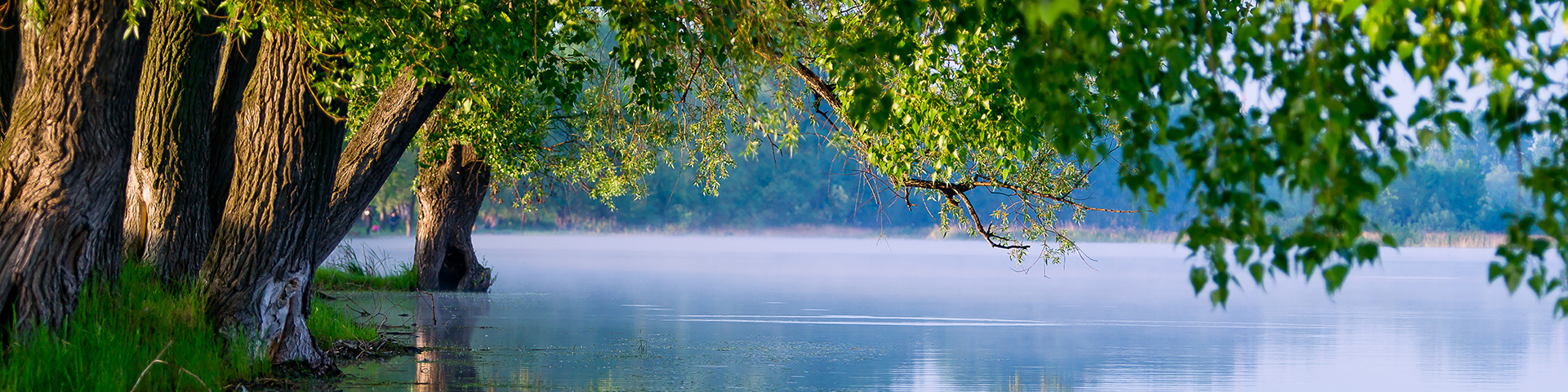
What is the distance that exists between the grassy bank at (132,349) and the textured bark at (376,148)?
1080 millimetres

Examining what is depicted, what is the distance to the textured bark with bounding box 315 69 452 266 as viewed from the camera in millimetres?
8789

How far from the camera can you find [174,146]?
8406 millimetres

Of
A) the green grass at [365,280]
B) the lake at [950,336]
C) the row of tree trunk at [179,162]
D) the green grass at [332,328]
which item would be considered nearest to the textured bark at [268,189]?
the row of tree trunk at [179,162]

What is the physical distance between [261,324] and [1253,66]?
703 centimetres

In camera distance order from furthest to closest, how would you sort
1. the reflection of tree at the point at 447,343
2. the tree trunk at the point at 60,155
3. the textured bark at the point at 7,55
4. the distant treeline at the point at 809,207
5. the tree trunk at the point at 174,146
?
1. the distant treeline at the point at 809,207
2. the reflection of tree at the point at 447,343
3. the tree trunk at the point at 174,146
4. the textured bark at the point at 7,55
5. the tree trunk at the point at 60,155

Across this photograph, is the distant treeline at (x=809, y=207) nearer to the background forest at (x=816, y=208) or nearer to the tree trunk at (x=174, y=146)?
the background forest at (x=816, y=208)

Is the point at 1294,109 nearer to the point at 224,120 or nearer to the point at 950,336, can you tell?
the point at 224,120

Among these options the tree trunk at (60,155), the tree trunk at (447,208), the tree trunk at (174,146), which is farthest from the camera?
the tree trunk at (447,208)

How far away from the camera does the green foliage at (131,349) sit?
6.69 m

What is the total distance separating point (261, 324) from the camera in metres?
8.34

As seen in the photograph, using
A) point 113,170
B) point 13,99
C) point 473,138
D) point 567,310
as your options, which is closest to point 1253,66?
point 113,170

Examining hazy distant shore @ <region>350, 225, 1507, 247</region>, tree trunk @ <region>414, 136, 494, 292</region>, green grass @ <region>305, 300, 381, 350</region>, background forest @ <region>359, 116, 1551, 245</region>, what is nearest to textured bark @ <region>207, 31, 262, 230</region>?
green grass @ <region>305, 300, 381, 350</region>

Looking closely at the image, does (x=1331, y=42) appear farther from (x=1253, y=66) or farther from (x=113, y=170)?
(x=113, y=170)

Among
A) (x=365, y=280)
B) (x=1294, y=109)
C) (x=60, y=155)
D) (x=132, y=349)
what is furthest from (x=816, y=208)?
(x=1294, y=109)
